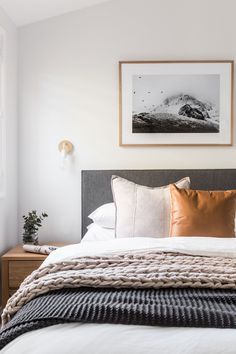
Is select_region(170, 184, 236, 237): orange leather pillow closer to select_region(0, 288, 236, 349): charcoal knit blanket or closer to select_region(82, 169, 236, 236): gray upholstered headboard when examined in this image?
select_region(82, 169, 236, 236): gray upholstered headboard

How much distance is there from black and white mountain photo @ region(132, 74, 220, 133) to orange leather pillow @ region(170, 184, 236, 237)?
2.72ft

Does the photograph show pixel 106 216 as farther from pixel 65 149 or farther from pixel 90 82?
pixel 90 82

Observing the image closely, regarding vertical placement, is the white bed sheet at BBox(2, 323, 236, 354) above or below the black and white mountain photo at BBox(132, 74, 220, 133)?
below

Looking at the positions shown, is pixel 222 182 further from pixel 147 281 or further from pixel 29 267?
pixel 147 281

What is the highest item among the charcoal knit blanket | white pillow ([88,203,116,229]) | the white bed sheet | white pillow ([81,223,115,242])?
white pillow ([88,203,116,229])

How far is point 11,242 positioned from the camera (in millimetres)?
4020

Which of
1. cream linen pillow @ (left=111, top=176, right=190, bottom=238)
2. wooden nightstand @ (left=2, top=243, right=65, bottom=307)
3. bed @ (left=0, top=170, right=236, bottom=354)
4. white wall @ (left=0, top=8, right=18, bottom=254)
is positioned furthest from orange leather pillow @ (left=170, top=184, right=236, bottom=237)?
white wall @ (left=0, top=8, right=18, bottom=254)

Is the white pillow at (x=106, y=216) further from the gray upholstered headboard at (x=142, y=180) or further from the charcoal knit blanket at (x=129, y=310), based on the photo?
the charcoal knit blanket at (x=129, y=310)

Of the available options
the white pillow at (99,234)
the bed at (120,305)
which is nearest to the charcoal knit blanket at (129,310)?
the bed at (120,305)

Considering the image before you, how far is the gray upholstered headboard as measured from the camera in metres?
3.97

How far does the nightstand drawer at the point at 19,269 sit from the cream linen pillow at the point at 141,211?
0.66m

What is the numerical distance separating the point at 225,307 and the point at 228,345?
0.25 metres

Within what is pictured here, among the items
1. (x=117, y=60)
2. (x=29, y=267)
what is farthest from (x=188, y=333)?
(x=117, y=60)

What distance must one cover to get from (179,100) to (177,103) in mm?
29
